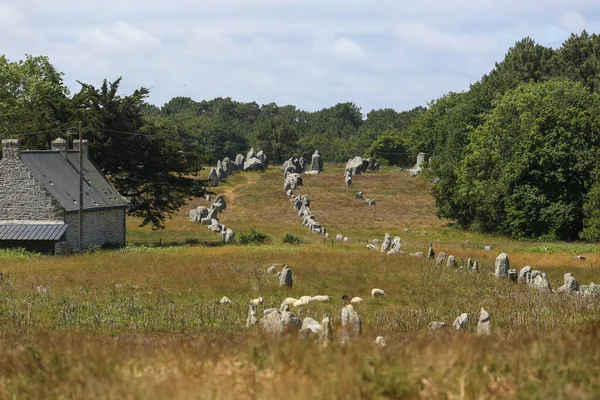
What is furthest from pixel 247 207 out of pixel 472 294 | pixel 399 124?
pixel 399 124

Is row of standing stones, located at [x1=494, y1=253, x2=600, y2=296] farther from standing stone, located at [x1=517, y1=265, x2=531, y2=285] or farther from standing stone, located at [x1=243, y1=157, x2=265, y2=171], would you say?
standing stone, located at [x1=243, y1=157, x2=265, y2=171]

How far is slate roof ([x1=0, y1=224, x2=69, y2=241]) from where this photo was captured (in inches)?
1709

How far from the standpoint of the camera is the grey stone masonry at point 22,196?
4469cm

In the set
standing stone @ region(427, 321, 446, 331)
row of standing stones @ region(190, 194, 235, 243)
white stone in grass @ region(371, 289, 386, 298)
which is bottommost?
row of standing stones @ region(190, 194, 235, 243)

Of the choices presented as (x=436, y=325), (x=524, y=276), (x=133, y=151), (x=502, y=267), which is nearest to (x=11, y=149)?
(x=133, y=151)

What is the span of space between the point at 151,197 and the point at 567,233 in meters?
28.5

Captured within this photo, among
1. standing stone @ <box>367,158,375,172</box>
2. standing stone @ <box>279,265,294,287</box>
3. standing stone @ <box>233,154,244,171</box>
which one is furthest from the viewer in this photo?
standing stone @ <box>367,158,375,172</box>

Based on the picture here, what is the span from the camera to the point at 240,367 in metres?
11.0

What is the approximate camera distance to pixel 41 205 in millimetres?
44844

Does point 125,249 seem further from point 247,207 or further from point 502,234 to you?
point 247,207

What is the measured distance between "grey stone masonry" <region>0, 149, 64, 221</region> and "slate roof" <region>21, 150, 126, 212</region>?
35 centimetres

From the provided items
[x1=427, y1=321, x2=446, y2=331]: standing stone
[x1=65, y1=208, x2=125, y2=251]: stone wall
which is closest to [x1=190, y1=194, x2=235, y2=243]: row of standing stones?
A: [x1=65, y1=208, x2=125, y2=251]: stone wall

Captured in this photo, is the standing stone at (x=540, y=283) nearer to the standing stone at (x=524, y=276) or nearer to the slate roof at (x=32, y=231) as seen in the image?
the standing stone at (x=524, y=276)

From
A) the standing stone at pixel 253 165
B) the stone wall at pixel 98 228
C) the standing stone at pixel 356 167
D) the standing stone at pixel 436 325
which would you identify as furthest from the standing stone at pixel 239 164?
the standing stone at pixel 436 325
